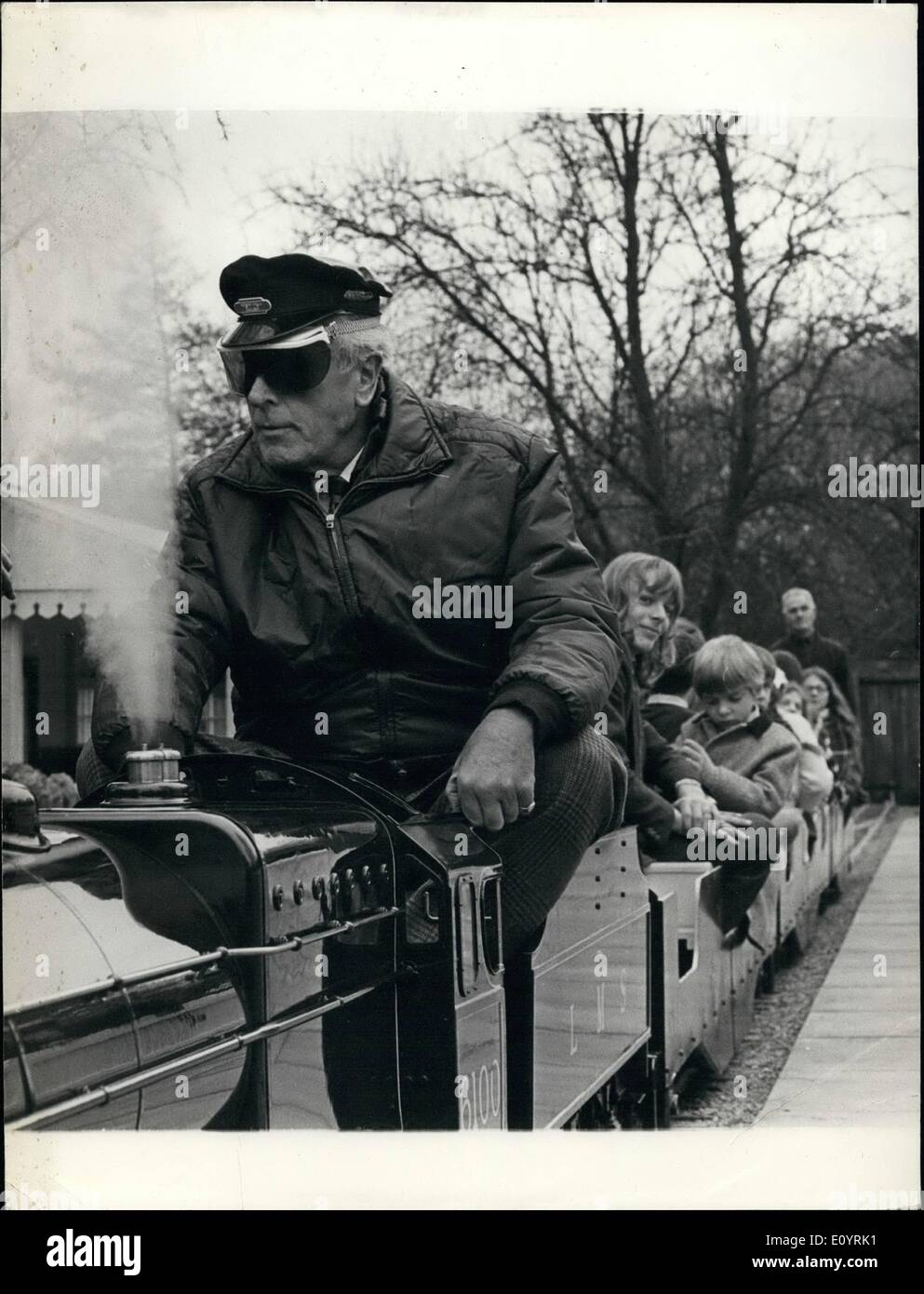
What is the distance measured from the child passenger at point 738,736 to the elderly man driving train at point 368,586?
1.52 m

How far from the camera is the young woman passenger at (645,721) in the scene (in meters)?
2.92

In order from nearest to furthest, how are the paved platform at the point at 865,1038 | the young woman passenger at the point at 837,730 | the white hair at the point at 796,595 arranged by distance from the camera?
the paved platform at the point at 865,1038 < the white hair at the point at 796,595 < the young woman passenger at the point at 837,730

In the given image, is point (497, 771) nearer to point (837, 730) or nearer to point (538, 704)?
point (538, 704)

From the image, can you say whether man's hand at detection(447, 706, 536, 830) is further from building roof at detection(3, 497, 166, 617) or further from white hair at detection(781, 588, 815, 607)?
white hair at detection(781, 588, 815, 607)

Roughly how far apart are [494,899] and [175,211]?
84cm

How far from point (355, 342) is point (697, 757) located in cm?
163

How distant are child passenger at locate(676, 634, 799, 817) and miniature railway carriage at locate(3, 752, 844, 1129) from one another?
1.30 meters

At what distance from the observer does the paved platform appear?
2303mm

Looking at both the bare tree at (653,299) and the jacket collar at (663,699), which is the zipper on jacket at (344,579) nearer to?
the bare tree at (653,299)

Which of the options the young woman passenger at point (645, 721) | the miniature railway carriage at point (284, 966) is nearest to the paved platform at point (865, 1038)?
the miniature railway carriage at point (284, 966)

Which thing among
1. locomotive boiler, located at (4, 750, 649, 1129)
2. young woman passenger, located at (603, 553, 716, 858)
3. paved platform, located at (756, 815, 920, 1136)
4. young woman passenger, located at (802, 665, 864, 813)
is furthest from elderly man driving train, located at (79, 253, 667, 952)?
young woman passenger, located at (802, 665, 864, 813)

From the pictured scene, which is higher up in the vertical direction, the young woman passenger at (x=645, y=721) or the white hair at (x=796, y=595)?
the white hair at (x=796, y=595)

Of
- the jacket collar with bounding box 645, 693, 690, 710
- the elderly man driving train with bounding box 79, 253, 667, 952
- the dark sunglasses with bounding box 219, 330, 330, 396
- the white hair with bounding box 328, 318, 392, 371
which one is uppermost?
the white hair with bounding box 328, 318, 392, 371
